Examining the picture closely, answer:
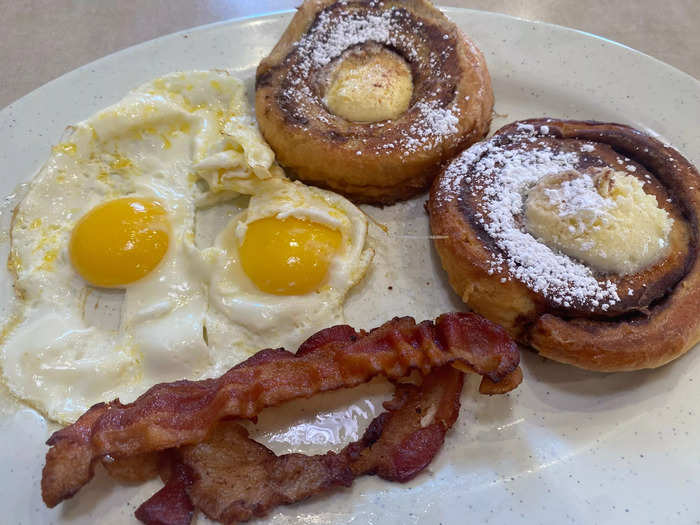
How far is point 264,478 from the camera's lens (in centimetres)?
180

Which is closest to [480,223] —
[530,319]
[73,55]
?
[530,319]

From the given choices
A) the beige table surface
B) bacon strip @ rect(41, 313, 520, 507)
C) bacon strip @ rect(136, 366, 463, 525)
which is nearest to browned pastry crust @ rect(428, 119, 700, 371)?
bacon strip @ rect(41, 313, 520, 507)

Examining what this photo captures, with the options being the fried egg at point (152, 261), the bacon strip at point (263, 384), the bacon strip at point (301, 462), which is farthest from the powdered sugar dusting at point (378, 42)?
the bacon strip at point (301, 462)

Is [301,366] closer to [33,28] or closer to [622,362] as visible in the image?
[622,362]

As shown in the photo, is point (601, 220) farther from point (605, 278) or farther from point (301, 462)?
point (301, 462)

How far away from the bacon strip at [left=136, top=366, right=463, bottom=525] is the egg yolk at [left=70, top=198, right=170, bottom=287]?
0.80 metres

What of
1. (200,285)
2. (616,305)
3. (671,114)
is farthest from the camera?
(671,114)

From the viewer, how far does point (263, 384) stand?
6.11ft

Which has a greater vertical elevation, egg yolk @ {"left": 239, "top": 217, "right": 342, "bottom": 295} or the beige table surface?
the beige table surface

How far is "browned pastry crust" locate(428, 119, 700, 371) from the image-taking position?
1.88 m

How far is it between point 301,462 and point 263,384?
297mm

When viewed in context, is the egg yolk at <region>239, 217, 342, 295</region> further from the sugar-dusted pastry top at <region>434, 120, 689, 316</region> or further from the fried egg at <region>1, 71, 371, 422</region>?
the sugar-dusted pastry top at <region>434, 120, 689, 316</region>

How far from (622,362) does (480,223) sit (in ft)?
2.36

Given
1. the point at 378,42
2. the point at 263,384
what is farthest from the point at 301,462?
the point at 378,42
